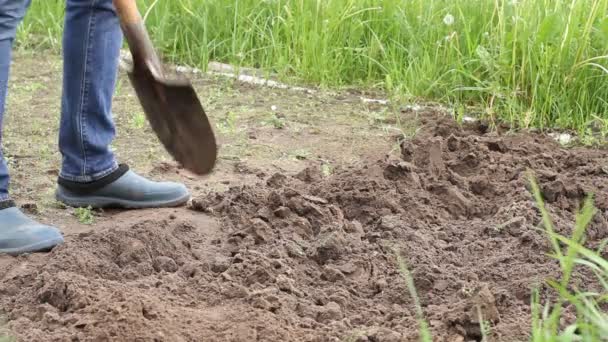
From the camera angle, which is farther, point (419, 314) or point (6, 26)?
point (6, 26)

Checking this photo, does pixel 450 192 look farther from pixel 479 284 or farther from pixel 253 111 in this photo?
pixel 253 111

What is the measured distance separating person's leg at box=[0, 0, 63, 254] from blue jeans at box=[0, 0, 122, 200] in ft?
0.14

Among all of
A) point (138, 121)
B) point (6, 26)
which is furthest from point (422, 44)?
point (6, 26)

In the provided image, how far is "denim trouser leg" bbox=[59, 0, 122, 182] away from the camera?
3414 millimetres

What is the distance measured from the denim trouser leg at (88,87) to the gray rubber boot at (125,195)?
5cm

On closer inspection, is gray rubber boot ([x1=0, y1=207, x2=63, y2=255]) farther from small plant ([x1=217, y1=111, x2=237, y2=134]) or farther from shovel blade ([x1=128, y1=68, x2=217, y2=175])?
small plant ([x1=217, y1=111, x2=237, y2=134])

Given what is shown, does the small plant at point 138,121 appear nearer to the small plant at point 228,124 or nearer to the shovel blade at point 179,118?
the small plant at point 228,124

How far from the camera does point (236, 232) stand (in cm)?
327

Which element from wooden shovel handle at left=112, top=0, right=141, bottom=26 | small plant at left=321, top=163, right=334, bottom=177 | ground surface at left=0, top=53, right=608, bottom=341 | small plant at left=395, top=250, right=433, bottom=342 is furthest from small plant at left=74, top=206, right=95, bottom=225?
small plant at left=395, top=250, right=433, bottom=342

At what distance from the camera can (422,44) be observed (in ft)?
16.3

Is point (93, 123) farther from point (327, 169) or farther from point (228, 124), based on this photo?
point (228, 124)

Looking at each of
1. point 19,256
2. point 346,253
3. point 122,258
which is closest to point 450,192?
point 346,253

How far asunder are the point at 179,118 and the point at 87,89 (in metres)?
0.44

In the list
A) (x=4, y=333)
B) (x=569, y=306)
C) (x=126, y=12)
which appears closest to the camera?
(x=4, y=333)
